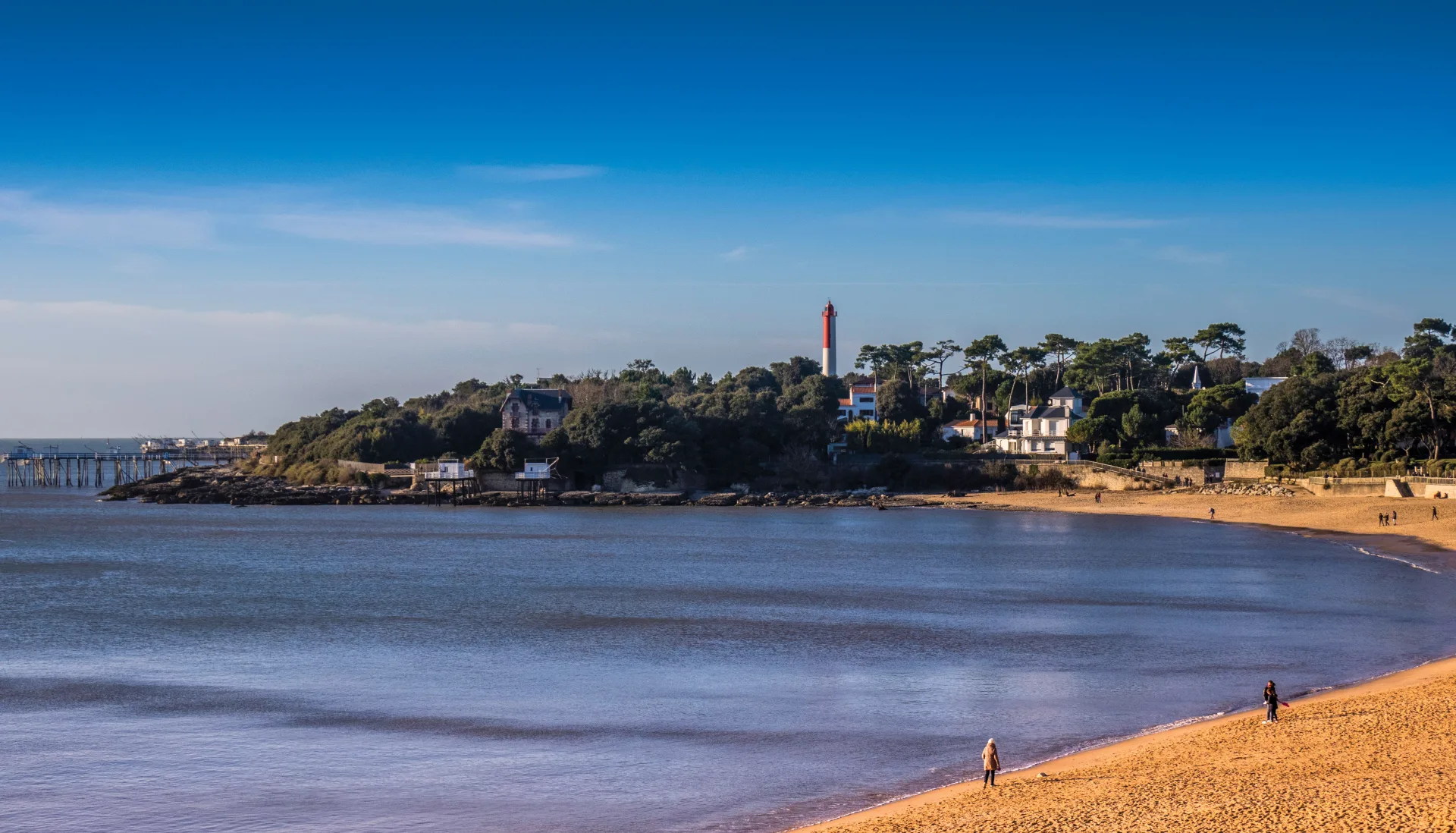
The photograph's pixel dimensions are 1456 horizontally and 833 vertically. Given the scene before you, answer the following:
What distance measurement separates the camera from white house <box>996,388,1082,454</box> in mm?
95438

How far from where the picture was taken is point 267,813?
17172 mm

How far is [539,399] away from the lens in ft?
341

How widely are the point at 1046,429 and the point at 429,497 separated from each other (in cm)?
4707

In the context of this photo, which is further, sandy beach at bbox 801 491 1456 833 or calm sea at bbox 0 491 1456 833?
calm sea at bbox 0 491 1456 833

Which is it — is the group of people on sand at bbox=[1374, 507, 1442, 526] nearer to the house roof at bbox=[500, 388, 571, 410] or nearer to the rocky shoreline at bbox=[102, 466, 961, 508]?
the rocky shoreline at bbox=[102, 466, 961, 508]

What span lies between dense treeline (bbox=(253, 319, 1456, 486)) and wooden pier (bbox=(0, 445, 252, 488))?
1322 inches

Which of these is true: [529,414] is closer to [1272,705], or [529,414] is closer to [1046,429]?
[1046,429]

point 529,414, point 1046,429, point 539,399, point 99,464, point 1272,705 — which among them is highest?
point 539,399

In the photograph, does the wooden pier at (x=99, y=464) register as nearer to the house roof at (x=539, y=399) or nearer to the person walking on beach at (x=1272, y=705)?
the house roof at (x=539, y=399)

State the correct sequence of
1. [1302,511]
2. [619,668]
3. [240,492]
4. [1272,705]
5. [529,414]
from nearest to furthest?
1. [1272,705]
2. [619,668]
3. [1302,511]
4. [240,492]
5. [529,414]

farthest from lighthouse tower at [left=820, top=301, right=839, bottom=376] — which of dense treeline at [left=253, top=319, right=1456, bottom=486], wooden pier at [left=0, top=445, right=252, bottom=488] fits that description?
wooden pier at [left=0, top=445, right=252, bottom=488]

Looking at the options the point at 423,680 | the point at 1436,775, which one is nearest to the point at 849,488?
the point at 423,680

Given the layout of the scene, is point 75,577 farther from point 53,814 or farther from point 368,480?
point 368,480

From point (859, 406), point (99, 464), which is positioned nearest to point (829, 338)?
point (859, 406)
